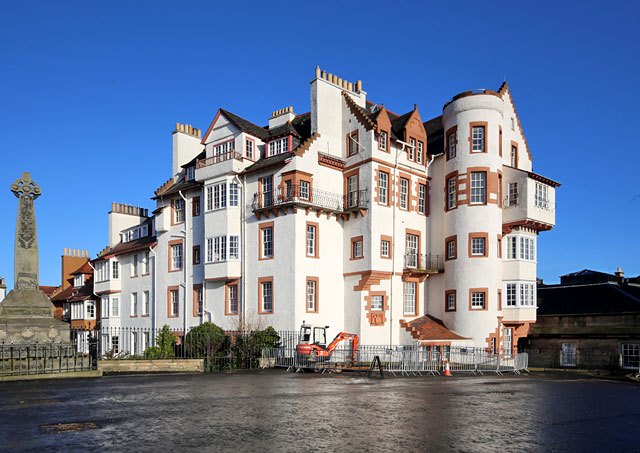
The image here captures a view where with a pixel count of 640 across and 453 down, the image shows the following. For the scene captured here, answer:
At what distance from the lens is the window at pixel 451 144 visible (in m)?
38.6

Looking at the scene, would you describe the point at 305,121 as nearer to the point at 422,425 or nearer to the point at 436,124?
the point at 436,124

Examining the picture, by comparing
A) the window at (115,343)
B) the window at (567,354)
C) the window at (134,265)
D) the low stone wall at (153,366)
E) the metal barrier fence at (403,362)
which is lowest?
the window at (115,343)

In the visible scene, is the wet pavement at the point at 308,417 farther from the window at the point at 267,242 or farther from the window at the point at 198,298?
the window at the point at 198,298

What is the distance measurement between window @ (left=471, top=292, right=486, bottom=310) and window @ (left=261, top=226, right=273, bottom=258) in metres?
13.1

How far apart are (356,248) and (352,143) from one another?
22.6 feet

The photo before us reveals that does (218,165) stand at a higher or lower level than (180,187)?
higher

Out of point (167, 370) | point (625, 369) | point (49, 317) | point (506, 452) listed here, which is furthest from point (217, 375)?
point (625, 369)

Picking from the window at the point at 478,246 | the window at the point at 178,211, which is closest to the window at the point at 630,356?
the window at the point at 478,246

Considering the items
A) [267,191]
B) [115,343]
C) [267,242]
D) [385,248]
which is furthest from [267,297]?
[115,343]

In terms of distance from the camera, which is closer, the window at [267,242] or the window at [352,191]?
the window at [267,242]

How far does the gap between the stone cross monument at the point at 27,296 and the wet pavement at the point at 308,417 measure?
2.50 m

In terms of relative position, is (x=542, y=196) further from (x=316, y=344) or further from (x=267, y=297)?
(x=267, y=297)

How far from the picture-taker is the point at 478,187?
37.5 metres

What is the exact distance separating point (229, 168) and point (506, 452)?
3017 centimetres
